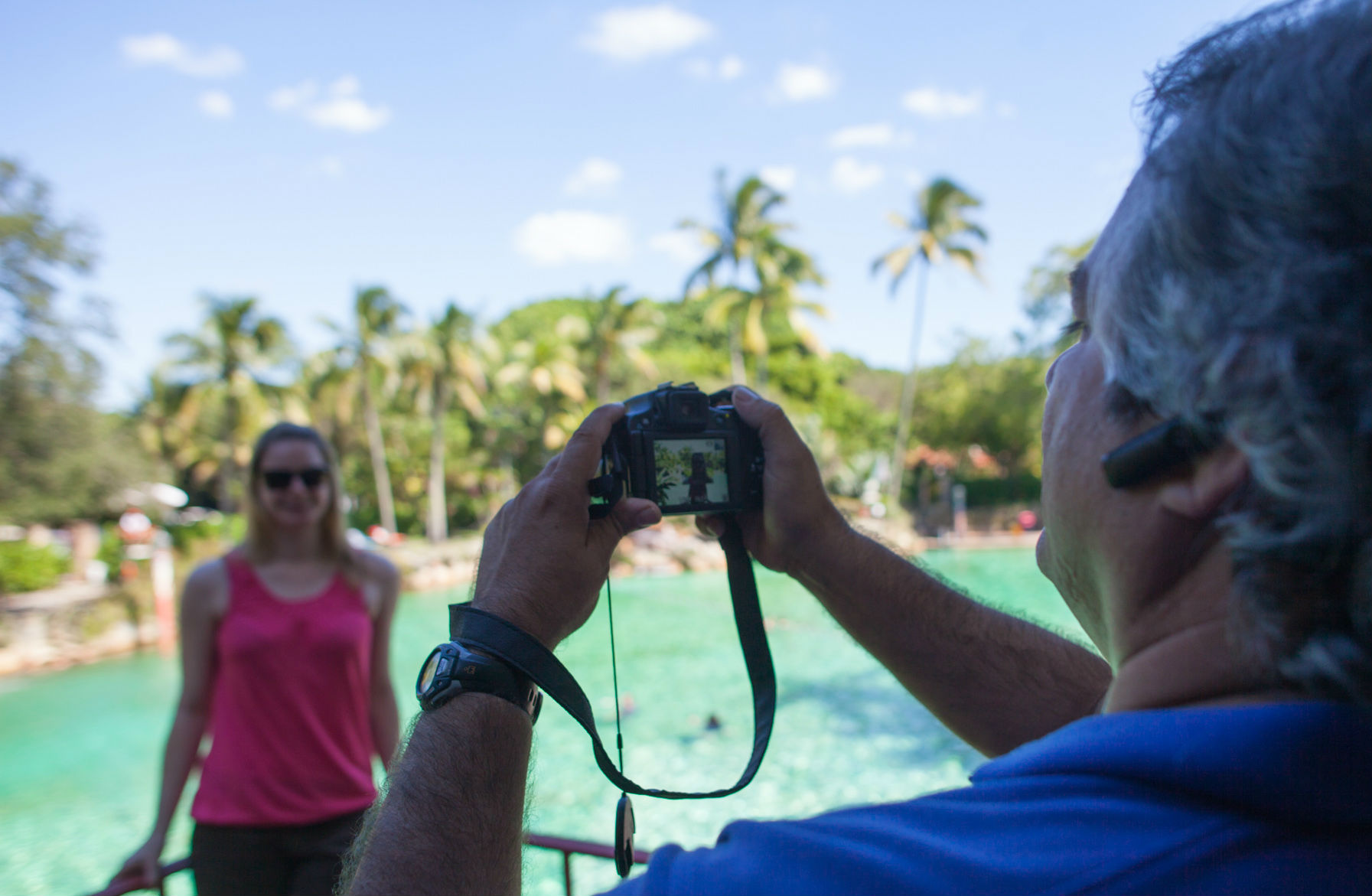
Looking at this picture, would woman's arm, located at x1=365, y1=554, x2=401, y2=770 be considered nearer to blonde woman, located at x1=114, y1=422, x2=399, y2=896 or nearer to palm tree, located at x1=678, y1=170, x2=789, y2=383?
blonde woman, located at x1=114, y1=422, x2=399, y2=896

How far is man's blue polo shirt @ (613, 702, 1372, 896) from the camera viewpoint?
1.53 feet

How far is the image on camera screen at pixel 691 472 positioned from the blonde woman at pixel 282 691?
4.42ft

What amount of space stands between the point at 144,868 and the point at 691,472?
5.38ft

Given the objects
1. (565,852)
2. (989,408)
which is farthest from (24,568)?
(989,408)

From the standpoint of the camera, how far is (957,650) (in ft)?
3.55

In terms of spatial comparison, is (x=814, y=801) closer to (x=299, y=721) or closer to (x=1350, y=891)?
(x=299, y=721)

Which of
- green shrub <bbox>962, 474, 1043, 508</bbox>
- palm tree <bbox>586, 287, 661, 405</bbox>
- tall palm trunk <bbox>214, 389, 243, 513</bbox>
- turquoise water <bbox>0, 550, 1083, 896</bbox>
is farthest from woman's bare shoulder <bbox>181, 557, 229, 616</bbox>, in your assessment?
green shrub <bbox>962, 474, 1043, 508</bbox>

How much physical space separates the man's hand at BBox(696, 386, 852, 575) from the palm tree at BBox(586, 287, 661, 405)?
2208 centimetres

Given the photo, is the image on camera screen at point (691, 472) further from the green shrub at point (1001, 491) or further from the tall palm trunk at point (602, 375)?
the green shrub at point (1001, 491)

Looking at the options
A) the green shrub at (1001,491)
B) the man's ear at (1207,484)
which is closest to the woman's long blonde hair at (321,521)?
the man's ear at (1207,484)

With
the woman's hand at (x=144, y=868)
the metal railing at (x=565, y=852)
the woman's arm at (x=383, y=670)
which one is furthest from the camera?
the woman's arm at (x=383, y=670)

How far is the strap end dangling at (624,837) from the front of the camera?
892 mm

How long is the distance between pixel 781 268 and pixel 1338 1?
2399 cm

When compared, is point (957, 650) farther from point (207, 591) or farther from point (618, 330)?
point (618, 330)
